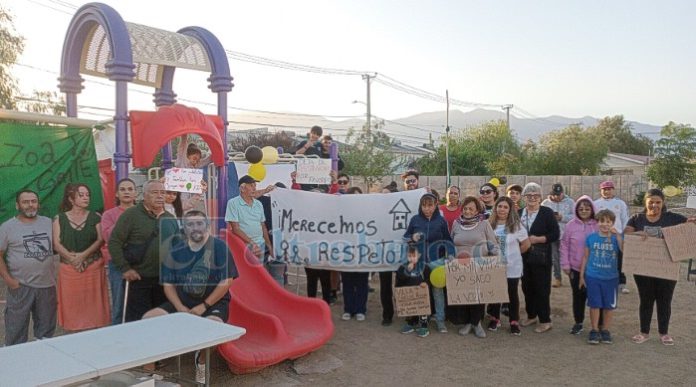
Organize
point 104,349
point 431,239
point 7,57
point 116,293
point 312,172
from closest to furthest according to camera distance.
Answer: point 104,349 < point 116,293 < point 431,239 < point 312,172 < point 7,57

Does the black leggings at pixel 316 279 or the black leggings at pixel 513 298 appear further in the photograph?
the black leggings at pixel 316 279

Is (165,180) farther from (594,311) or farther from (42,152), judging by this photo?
(594,311)

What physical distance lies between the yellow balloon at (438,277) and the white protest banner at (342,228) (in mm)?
532

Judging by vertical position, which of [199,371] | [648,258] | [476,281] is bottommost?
[199,371]

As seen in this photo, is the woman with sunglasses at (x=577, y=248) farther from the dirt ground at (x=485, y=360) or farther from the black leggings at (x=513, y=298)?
the black leggings at (x=513, y=298)

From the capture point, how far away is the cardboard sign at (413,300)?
644cm

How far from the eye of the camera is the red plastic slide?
5.19m

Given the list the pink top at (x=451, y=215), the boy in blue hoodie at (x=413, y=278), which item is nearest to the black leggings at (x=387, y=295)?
the boy in blue hoodie at (x=413, y=278)

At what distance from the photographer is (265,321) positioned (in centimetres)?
570

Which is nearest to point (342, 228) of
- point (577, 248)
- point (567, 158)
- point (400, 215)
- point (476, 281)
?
point (400, 215)

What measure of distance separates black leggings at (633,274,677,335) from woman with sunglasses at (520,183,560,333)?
92 cm

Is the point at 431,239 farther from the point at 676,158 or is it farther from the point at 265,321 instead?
the point at 676,158

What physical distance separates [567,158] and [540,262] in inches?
1355

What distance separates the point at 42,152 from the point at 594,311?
6006 millimetres
